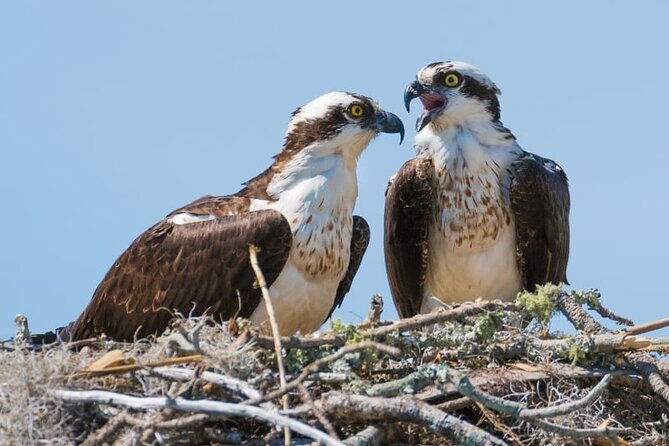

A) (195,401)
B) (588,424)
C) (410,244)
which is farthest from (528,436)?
(410,244)

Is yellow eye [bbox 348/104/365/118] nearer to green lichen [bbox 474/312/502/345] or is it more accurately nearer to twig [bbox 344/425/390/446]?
A: green lichen [bbox 474/312/502/345]

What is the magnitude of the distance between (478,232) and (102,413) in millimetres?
3844

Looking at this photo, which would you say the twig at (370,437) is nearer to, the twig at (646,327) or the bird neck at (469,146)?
the twig at (646,327)

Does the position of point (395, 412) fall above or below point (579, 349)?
A: below

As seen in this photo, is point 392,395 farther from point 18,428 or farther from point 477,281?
point 477,281

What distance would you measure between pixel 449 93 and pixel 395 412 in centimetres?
383

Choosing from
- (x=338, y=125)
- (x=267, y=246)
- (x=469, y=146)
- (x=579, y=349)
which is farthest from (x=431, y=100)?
(x=579, y=349)

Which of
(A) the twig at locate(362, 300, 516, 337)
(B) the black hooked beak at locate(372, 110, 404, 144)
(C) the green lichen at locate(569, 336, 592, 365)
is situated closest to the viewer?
(A) the twig at locate(362, 300, 516, 337)

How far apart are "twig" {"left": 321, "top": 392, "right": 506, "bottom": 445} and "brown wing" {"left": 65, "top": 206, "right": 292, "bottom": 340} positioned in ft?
5.99

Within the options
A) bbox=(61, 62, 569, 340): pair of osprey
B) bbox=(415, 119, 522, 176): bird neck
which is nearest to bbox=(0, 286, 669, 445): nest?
bbox=(61, 62, 569, 340): pair of osprey

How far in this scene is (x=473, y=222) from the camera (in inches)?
378

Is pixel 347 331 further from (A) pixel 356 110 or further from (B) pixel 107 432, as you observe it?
(A) pixel 356 110

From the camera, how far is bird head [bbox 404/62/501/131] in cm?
973

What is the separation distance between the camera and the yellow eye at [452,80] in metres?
9.75
